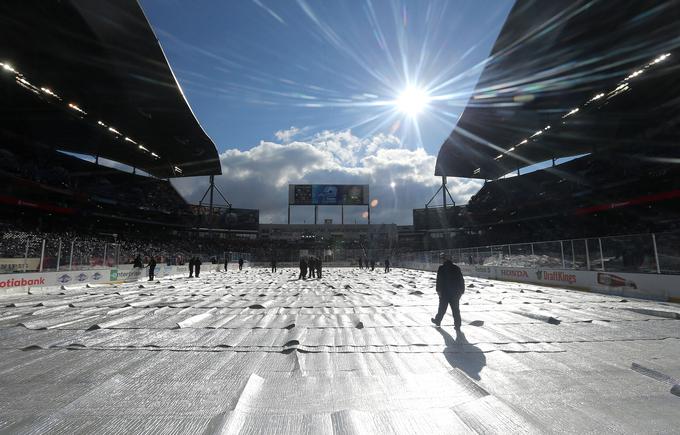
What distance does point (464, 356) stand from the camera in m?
4.59

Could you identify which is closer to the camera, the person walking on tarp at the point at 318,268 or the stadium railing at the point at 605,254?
the stadium railing at the point at 605,254

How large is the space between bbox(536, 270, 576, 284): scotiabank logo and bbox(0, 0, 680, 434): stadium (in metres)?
0.09

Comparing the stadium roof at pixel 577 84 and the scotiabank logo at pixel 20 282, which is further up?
the stadium roof at pixel 577 84

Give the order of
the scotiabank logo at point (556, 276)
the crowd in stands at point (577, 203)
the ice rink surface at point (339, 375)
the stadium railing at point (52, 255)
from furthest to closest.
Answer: the crowd in stands at point (577, 203) → the scotiabank logo at point (556, 276) → the stadium railing at point (52, 255) → the ice rink surface at point (339, 375)

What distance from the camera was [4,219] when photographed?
3012cm

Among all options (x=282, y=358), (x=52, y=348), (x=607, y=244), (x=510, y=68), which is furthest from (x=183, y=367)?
(x=510, y=68)

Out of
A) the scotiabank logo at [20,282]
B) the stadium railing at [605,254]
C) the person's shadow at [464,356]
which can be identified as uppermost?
the stadium railing at [605,254]

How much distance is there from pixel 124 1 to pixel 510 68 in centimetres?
2217

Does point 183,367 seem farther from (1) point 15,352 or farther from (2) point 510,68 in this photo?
(2) point 510,68

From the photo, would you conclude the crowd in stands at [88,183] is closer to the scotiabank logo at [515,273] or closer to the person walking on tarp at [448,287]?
the person walking on tarp at [448,287]

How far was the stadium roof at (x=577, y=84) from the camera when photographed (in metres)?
17.3

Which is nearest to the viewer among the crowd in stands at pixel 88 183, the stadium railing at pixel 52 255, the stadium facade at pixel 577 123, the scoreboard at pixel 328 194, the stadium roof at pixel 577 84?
the stadium railing at pixel 52 255

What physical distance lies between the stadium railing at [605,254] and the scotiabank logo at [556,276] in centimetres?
32

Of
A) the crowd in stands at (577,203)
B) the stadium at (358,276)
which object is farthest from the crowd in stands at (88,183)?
the crowd in stands at (577,203)
